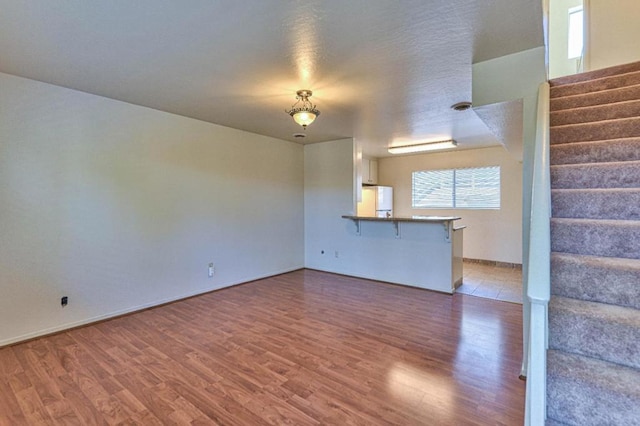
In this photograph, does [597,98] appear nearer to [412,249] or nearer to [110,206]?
[412,249]

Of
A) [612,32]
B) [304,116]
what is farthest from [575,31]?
[304,116]

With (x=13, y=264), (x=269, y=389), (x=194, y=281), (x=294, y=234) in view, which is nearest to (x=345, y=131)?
(x=294, y=234)

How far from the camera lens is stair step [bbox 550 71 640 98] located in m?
2.70

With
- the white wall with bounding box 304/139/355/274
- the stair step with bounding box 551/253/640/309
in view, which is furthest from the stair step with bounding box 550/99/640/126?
the white wall with bounding box 304/139/355/274

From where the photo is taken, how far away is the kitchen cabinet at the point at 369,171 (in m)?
7.12

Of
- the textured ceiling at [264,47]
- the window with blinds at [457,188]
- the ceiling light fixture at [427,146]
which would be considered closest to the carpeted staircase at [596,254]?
the textured ceiling at [264,47]

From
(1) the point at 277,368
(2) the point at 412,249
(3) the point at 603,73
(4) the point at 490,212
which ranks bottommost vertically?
(1) the point at 277,368

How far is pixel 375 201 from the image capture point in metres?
6.91

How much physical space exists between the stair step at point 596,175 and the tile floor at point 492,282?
7.58 feet

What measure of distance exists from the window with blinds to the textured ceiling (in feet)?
11.2

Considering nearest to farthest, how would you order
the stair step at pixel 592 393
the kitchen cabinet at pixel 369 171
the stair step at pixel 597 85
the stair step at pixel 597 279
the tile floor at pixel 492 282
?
the stair step at pixel 592 393 → the stair step at pixel 597 279 → the stair step at pixel 597 85 → the tile floor at pixel 492 282 → the kitchen cabinet at pixel 369 171

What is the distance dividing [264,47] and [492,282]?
191 inches

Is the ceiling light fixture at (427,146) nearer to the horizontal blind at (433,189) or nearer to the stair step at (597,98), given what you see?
the horizontal blind at (433,189)

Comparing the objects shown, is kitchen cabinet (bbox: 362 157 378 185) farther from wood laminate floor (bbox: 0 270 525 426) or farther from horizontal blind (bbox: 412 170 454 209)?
wood laminate floor (bbox: 0 270 525 426)
